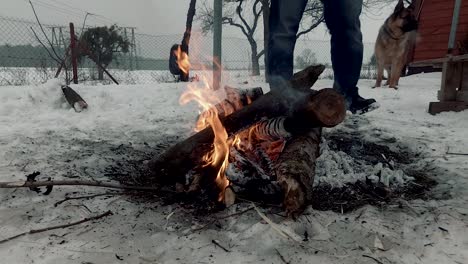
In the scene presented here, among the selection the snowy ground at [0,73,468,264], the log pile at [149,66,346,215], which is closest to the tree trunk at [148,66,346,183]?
the log pile at [149,66,346,215]

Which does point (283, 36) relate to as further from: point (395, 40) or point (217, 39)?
point (395, 40)

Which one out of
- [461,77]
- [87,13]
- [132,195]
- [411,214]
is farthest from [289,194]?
[87,13]

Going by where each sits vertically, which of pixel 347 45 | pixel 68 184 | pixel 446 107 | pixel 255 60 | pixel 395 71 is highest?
pixel 255 60

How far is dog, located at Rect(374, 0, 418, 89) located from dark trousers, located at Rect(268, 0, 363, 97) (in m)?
4.09

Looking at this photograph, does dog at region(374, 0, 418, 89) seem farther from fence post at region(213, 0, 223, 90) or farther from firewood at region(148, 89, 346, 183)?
firewood at region(148, 89, 346, 183)

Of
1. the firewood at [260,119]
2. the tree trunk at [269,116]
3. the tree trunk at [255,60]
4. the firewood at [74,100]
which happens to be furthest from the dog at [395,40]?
the tree trunk at [255,60]

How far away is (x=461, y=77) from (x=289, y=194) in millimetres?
3852

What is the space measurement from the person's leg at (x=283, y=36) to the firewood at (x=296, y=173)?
47.9 inches

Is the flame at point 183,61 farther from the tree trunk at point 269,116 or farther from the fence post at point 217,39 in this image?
the tree trunk at point 269,116

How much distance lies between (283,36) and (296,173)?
73.0 inches

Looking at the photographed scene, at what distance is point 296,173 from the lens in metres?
1.64

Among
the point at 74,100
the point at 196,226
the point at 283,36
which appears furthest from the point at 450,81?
the point at 74,100

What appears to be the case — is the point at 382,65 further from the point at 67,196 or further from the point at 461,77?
the point at 67,196

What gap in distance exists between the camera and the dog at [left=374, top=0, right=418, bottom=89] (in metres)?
6.49
